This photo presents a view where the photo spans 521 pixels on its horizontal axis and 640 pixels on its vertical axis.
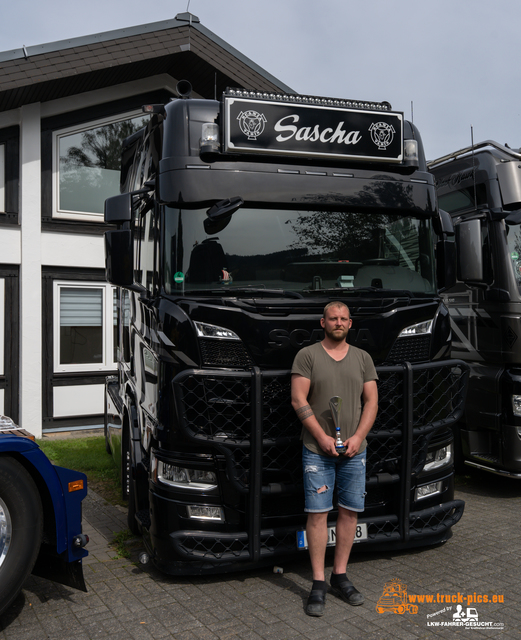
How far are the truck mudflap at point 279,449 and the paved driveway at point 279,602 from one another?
22 centimetres

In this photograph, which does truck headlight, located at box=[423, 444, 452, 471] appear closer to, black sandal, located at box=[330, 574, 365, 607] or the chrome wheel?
black sandal, located at box=[330, 574, 365, 607]

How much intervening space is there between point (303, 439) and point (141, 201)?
235 cm

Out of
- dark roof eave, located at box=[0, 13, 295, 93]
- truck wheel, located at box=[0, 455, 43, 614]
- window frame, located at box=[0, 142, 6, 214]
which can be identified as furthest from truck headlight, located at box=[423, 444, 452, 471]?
dark roof eave, located at box=[0, 13, 295, 93]

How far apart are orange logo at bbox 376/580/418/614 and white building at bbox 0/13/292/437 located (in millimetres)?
7149

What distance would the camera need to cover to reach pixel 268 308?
4.28 meters

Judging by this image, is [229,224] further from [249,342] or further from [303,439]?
[303,439]

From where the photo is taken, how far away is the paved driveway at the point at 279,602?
3660mm

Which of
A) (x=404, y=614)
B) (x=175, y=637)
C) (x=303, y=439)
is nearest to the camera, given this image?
(x=175, y=637)

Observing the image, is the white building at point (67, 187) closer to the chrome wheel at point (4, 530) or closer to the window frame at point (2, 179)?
the window frame at point (2, 179)

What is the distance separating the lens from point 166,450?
431 centimetres

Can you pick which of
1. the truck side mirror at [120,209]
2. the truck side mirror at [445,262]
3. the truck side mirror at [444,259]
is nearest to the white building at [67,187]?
the truck side mirror at [120,209]

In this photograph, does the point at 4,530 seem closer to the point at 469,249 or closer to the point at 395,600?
the point at 395,600

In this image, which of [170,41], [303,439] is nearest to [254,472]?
[303,439]

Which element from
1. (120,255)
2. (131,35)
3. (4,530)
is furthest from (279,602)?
(131,35)
